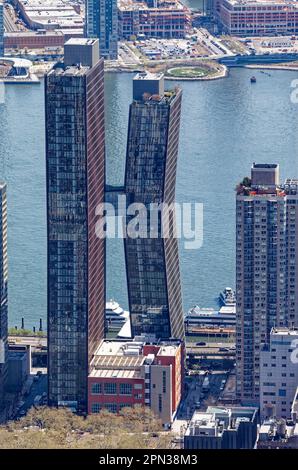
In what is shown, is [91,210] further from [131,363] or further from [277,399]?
[277,399]

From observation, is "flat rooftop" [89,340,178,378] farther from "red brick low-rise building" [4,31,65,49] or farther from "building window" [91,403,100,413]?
"red brick low-rise building" [4,31,65,49]

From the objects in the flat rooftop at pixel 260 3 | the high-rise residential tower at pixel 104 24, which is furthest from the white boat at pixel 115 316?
the flat rooftop at pixel 260 3

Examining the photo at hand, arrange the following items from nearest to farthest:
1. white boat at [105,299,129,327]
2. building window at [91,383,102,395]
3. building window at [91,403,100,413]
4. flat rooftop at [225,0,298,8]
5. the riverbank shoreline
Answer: building window at [91,403,100,413] < building window at [91,383,102,395] < white boat at [105,299,129,327] < the riverbank shoreline < flat rooftop at [225,0,298,8]

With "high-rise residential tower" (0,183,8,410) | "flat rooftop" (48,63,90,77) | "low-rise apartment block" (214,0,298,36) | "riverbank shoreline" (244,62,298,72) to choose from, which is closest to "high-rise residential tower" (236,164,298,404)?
"flat rooftop" (48,63,90,77)

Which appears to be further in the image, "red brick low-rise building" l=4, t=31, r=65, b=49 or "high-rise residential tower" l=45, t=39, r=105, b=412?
"red brick low-rise building" l=4, t=31, r=65, b=49

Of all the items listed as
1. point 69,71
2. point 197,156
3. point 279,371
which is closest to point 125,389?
point 279,371
